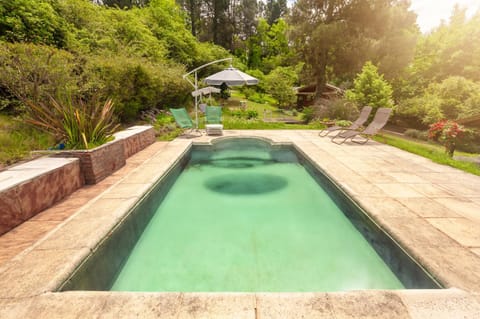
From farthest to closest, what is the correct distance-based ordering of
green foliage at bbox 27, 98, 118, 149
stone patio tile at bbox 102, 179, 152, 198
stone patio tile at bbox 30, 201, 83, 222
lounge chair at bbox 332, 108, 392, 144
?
lounge chair at bbox 332, 108, 392, 144, green foliage at bbox 27, 98, 118, 149, stone patio tile at bbox 102, 179, 152, 198, stone patio tile at bbox 30, 201, 83, 222

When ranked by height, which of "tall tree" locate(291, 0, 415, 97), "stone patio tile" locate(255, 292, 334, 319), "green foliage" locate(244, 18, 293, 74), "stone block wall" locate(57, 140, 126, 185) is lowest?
"stone patio tile" locate(255, 292, 334, 319)

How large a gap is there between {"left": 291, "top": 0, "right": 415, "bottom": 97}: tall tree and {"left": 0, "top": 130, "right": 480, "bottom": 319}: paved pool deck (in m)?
17.6

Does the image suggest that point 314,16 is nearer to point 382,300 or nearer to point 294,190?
point 294,190

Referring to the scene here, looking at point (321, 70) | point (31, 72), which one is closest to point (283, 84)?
point (321, 70)

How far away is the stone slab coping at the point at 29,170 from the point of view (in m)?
2.93

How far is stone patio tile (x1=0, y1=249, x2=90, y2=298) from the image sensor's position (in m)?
1.91

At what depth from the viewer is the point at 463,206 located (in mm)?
3416

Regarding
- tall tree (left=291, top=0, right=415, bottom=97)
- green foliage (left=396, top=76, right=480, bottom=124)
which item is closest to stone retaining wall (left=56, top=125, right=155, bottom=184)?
tall tree (left=291, top=0, right=415, bottom=97)

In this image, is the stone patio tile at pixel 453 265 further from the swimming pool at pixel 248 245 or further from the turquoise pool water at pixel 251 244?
the turquoise pool water at pixel 251 244

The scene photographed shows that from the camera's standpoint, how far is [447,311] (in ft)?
5.76

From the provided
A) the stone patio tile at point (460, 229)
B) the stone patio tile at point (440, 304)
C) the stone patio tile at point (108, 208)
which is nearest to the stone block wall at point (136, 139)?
the stone patio tile at point (108, 208)

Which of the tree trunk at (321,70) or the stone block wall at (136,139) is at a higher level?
the tree trunk at (321,70)

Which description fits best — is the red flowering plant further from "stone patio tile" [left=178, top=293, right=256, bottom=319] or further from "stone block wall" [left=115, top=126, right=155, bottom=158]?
"stone block wall" [left=115, top=126, right=155, bottom=158]

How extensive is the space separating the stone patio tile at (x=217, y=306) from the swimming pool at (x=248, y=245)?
27.8 inches
